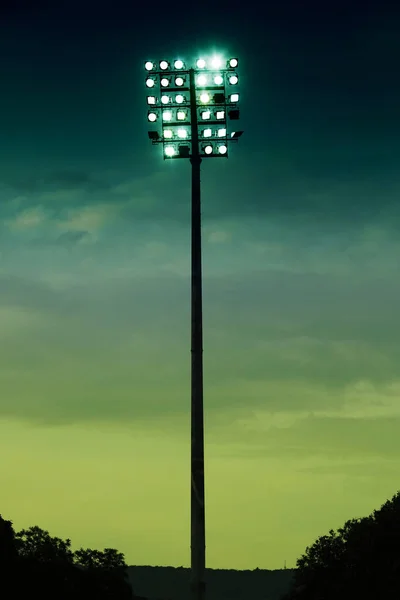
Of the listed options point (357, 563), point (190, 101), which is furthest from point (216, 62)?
point (357, 563)

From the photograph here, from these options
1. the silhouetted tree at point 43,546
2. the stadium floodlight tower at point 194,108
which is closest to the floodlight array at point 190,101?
the stadium floodlight tower at point 194,108

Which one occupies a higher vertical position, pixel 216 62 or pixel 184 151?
pixel 216 62

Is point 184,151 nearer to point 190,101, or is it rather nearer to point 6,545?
point 190,101

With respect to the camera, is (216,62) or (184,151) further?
(216,62)

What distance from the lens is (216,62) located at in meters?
36.2

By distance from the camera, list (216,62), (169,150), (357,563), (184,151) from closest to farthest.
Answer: (184,151) < (169,150) < (216,62) < (357,563)

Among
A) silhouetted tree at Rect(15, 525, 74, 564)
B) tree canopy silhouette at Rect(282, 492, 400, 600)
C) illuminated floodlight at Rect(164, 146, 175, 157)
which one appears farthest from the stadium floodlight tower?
silhouetted tree at Rect(15, 525, 74, 564)

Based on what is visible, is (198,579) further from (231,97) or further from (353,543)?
(353,543)

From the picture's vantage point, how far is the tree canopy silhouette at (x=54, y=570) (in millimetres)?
53875

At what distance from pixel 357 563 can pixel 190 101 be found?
2948cm

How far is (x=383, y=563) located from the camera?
5322 cm

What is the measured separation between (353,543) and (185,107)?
98.5ft

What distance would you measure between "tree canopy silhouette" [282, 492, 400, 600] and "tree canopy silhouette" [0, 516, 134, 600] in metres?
14.5

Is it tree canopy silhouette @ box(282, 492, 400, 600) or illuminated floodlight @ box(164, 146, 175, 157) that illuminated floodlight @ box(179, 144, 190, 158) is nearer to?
illuminated floodlight @ box(164, 146, 175, 157)
